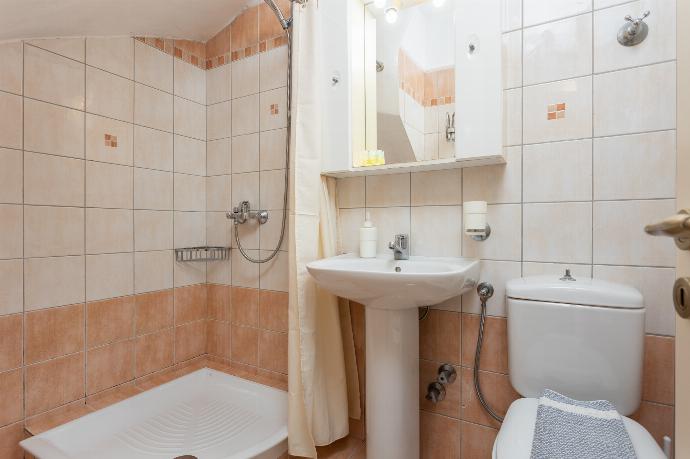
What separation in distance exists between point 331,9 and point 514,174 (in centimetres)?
104

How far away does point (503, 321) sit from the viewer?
136 centimetres

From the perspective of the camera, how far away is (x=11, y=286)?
1380 millimetres

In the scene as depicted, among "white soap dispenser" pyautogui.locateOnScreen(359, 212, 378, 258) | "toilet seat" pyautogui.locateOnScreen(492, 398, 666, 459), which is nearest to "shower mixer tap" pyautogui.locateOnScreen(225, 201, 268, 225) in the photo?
"white soap dispenser" pyautogui.locateOnScreen(359, 212, 378, 258)

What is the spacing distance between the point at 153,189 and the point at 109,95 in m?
0.47

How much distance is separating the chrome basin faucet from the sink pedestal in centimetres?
23

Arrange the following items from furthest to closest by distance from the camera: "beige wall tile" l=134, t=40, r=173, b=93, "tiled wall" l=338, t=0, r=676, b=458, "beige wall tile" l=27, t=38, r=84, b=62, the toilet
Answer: "beige wall tile" l=134, t=40, r=173, b=93 → "beige wall tile" l=27, t=38, r=84, b=62 → "tiled wall" l=338, t=0, r=676, b=458 → the toilet

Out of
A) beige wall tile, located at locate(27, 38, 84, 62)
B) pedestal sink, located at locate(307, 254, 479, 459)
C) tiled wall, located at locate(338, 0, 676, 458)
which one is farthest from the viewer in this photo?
beige wall tile, located at locate(27, 38, 84, 62)

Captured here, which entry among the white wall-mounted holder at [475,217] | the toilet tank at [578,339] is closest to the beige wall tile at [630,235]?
the toilet tank at [578,339]

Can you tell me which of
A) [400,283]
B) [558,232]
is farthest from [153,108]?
[558,232]

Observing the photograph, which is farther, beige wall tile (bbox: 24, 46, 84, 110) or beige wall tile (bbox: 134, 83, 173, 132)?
beige wall tile (bbox: 134, 83, 173, 132)

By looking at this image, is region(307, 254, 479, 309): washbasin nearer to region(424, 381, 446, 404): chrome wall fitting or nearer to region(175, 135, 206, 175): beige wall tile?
region(424, 381, 446, 404): chrome wall fitting

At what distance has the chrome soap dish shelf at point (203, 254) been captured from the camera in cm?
197

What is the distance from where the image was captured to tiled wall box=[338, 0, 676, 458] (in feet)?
3.75

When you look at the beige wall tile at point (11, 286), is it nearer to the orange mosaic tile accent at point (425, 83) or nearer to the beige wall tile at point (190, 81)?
the beige wall tile at point (190, 81)
